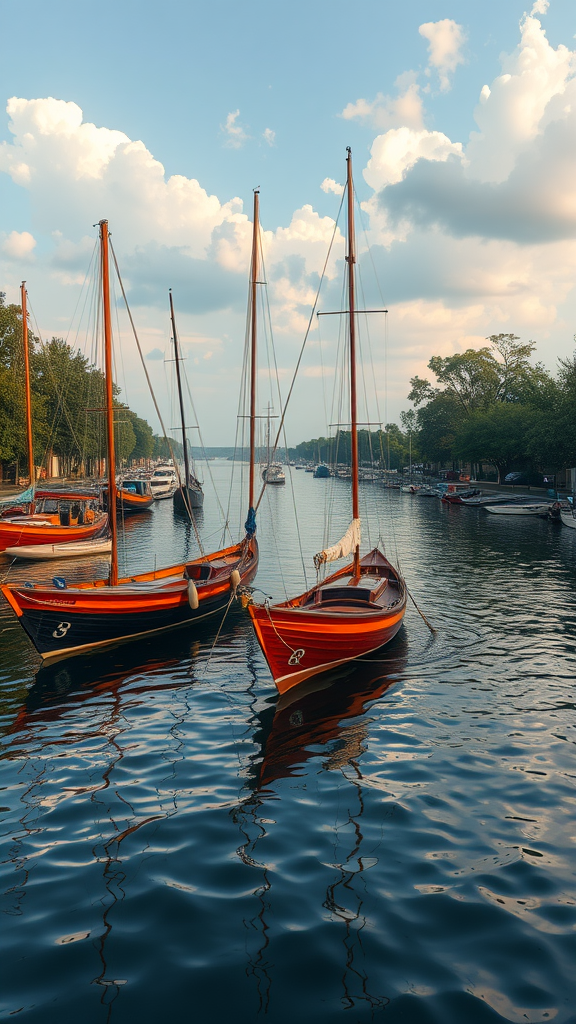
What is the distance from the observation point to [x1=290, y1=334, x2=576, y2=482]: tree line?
65.5m

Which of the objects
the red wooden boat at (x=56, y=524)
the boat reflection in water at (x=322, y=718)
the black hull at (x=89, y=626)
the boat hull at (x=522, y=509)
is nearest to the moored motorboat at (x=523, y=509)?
the boat hull at (x=522, y=509)

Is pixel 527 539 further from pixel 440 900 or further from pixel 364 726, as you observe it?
pixel 440 900

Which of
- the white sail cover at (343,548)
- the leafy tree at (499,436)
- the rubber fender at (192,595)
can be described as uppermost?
the leafy tree at (499,436)

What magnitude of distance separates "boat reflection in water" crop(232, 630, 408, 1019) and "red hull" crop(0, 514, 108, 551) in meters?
24.5

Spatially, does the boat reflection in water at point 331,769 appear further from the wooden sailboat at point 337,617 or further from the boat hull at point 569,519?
the boat hull at point 569,519

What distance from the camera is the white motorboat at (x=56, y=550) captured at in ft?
119

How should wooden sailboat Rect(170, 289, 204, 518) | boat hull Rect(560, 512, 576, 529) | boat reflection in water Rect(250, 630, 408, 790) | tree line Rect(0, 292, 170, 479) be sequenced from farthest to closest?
tree line Rect(0, 292, 170, 479), boat hull Rect(560, 512, 576, 529), wooden sailboat Rect(170, 289, 204, 518), boat reflection in water Rect(250, 630, 408, 790)

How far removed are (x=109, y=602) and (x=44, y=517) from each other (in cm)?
2318

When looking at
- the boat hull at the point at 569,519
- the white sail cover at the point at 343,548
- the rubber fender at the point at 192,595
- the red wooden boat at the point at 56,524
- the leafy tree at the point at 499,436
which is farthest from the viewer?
the leafy tree at the point at 499,436

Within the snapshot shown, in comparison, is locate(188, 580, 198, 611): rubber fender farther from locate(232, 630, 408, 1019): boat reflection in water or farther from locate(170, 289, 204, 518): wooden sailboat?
locate(170, 289, 204, 518): wooden sailboat

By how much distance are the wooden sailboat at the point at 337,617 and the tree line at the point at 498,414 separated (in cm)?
3980

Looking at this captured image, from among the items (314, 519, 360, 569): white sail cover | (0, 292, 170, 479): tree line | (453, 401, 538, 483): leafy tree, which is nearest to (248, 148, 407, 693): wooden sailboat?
(314, 519, 360, 569): white sail cover

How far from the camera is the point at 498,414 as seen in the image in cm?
8688

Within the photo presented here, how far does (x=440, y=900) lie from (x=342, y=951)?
161 cm
